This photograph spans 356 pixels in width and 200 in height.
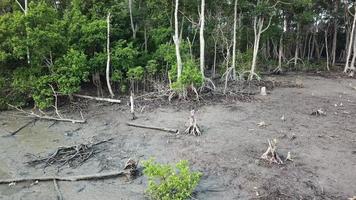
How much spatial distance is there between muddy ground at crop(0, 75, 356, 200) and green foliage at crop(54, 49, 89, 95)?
4.78ft

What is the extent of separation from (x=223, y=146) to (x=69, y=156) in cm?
533

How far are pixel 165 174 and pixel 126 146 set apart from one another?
187 inches

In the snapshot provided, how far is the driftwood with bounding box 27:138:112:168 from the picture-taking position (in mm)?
12234

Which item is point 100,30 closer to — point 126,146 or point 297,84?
point 126,146

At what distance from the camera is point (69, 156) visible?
1255cm

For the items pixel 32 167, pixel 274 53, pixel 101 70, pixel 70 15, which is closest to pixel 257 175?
pixel 32 167

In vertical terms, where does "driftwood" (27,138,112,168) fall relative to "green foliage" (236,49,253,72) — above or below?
below

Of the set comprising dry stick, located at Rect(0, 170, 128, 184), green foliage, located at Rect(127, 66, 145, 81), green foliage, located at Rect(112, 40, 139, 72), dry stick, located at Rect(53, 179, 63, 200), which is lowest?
dry stick, located at Rect(53, 179, 63, 200)

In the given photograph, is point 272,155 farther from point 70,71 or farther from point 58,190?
point 70,71

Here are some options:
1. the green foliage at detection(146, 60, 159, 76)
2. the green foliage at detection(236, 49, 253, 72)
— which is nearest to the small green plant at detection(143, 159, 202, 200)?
the green foliage at detection(146, 60, 159, 76)

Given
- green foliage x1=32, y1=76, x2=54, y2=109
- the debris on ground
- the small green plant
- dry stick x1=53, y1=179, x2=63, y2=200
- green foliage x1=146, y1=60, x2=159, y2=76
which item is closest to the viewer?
the small green plant

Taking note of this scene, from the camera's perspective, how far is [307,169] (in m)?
10.9

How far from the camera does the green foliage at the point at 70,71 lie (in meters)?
18.9

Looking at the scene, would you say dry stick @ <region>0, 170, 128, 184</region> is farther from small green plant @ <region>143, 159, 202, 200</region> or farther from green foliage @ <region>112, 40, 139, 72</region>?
green foliage @ <region>112, 40, 139, 72</region>
